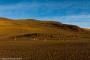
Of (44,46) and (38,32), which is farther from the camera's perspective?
(38,32)

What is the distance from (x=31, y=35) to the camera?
84.2m

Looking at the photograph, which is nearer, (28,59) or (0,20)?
(28,59)

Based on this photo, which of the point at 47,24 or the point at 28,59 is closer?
the point at 28,59

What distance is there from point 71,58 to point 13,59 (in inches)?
159

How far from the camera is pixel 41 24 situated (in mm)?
133125

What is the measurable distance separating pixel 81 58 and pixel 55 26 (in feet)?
356

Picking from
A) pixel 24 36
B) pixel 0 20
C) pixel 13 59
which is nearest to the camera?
pixel 13 59

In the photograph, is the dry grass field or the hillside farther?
the hillside

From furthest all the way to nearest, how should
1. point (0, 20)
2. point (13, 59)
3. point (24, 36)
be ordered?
1. point (0, 20)
2. point (24, 36)
3. point (13, 59)

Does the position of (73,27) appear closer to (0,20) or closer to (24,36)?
(0,20)

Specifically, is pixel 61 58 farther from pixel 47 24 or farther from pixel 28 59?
pixel 47 24

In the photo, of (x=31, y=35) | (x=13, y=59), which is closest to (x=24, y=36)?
(x=31, y=35)

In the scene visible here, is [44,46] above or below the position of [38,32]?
above

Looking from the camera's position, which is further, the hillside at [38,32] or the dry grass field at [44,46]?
the hillside at [38,32]
